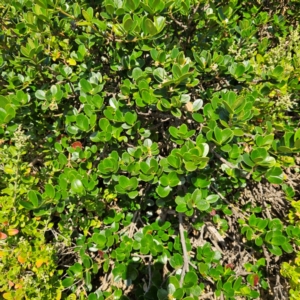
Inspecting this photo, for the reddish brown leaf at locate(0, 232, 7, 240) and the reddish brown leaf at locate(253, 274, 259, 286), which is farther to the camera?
the reddish brown leaf at locate(253, 274, 259, 286)

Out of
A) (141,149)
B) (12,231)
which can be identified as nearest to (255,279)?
(141,149)

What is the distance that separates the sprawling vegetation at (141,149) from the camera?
1.37 meters

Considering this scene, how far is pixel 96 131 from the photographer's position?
1562 mm

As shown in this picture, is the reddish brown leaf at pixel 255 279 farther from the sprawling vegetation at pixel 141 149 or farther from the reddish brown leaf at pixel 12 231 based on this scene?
the reddish brown leaf at pixel 12 231

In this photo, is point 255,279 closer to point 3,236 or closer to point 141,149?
point 141,149

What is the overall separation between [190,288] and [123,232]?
559 mm

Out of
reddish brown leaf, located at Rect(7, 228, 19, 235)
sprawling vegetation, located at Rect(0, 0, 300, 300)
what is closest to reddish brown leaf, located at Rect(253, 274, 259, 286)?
sprawling vegetation, located at Rect(0, 0, 300, 300)

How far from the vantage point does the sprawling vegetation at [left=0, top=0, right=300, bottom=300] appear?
1369 millimetres

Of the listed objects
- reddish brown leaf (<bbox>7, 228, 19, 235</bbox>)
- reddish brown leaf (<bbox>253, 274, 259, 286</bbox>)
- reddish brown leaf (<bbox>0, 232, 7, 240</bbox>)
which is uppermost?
reddish brown leaf (<bbox>0, 232, 7, 240</bbox>)

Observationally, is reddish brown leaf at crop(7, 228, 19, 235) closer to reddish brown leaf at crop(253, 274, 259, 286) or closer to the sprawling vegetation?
the sprawling vegetation

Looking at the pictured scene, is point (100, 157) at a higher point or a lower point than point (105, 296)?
higher

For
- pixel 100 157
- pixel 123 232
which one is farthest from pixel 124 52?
pixel 123 232

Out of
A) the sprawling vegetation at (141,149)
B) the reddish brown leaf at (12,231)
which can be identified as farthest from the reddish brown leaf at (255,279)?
the reddish brown leaf at (12,231)

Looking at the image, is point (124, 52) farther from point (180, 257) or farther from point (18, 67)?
point (180, 257)
